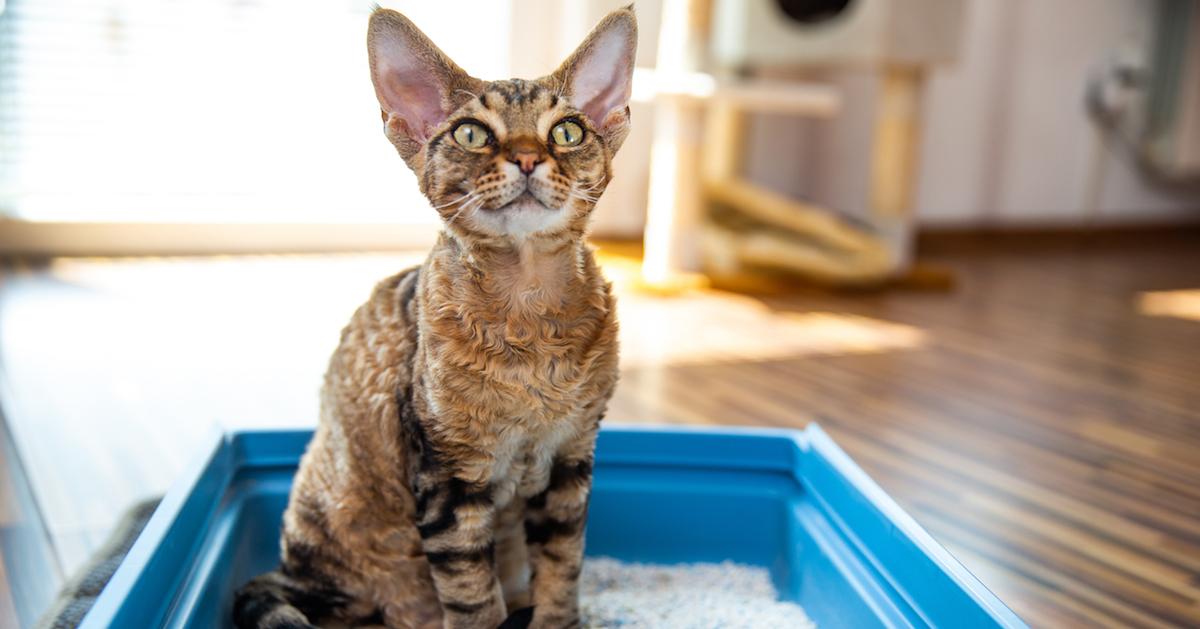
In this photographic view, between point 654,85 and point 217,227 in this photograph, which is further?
point 217,227

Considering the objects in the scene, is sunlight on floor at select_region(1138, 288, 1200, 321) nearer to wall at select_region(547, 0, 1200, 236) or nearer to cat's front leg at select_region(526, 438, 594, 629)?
wall at select_region(547, 0, 1200, 236)

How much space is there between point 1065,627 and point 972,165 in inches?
118

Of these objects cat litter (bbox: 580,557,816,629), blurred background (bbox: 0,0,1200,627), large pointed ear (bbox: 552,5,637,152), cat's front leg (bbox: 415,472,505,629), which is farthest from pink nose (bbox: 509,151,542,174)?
blurred background (bbox: 0,0,1200,627)

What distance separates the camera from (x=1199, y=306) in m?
2.88

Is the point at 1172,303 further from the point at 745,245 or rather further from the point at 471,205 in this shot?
the point at 471,205

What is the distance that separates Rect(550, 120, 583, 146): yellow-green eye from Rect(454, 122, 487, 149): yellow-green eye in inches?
A: 2.1

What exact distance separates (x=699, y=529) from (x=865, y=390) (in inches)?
31.0

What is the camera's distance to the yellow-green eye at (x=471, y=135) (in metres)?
0.77

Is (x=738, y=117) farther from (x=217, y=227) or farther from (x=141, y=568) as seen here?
(x=141, y=568)

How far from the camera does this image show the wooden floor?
1276 millimetres

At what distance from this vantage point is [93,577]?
3.51 feet

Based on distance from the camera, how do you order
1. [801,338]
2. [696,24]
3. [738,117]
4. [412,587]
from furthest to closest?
[738,117]
[696,24]
[801,338]
[412,587]

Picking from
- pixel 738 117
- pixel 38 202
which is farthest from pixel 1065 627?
pixel 38 202

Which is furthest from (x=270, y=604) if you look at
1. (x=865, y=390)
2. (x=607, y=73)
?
(x=865, y=390)
